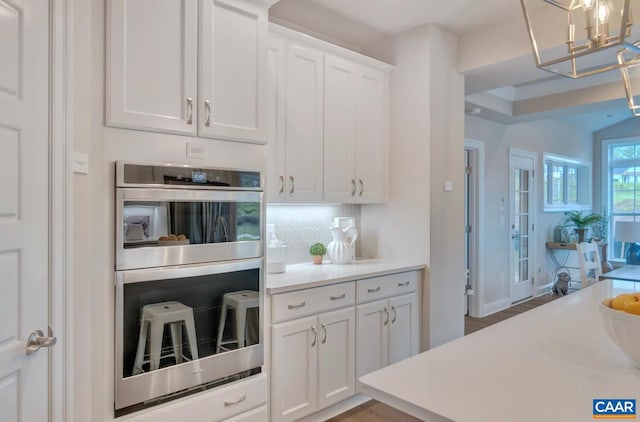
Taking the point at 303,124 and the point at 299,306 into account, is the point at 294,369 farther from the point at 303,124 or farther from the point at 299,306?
the point at 303,124

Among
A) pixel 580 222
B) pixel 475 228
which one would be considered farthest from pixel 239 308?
pixel 580 222

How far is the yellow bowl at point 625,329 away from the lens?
3.57 feet

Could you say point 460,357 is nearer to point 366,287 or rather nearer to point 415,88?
point 366,287

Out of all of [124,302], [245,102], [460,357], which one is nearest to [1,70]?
[124,302]

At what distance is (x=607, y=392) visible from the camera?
3.35ft

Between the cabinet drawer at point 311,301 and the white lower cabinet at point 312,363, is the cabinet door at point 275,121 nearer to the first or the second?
the cabinet drawer at point 311,301

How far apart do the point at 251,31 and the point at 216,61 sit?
0.30 m

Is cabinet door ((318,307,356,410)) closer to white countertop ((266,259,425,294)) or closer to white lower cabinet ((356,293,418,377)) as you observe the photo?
white lower cabinet ((356,293,418,377))

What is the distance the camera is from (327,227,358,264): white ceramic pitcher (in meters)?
3.13

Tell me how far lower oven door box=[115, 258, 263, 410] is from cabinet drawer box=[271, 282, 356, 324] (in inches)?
6.1

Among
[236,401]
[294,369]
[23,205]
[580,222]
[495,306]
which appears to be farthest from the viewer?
[580,222]

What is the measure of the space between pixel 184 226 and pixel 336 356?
1.32 meters

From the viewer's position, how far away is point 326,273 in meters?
2.74

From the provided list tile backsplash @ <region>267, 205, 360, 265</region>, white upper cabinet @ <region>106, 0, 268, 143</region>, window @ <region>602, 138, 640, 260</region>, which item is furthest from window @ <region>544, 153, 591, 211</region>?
white upper cabinet @ <region>106, 0, 268, 143</region>
